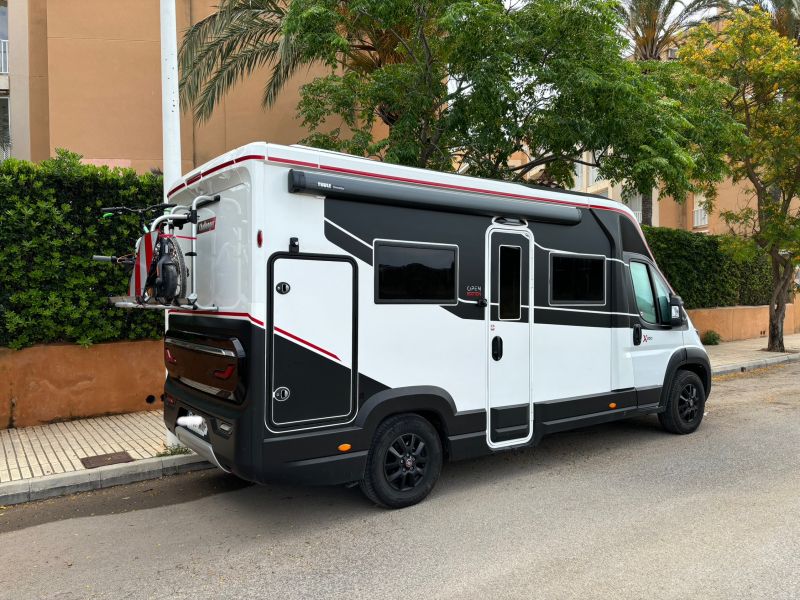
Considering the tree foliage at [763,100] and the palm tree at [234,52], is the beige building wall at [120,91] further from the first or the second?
the tree foliage at [763,100]

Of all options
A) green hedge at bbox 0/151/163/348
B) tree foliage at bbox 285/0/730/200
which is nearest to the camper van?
tree foliage at bbox 285/0/730/200

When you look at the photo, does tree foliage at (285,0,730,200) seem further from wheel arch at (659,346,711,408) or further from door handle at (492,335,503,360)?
door handle at (492,335,503,360)

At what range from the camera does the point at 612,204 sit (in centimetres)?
631

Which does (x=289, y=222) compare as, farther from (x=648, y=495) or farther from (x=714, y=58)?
(x=714, y=58)

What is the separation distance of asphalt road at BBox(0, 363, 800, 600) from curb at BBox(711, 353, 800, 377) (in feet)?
23.0

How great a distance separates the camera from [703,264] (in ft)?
53.5

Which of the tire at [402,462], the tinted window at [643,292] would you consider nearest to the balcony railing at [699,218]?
the tinted window at [643,292]

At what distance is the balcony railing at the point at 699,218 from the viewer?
2336cm

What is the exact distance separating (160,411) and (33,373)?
1603mm

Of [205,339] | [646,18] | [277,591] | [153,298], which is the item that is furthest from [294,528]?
[646,18]

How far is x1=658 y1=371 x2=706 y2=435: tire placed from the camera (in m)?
6.93

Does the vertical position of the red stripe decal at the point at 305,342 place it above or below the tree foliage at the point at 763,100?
below

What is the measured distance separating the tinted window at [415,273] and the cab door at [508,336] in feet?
1.54


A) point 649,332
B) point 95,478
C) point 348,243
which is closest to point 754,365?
point 649,332
